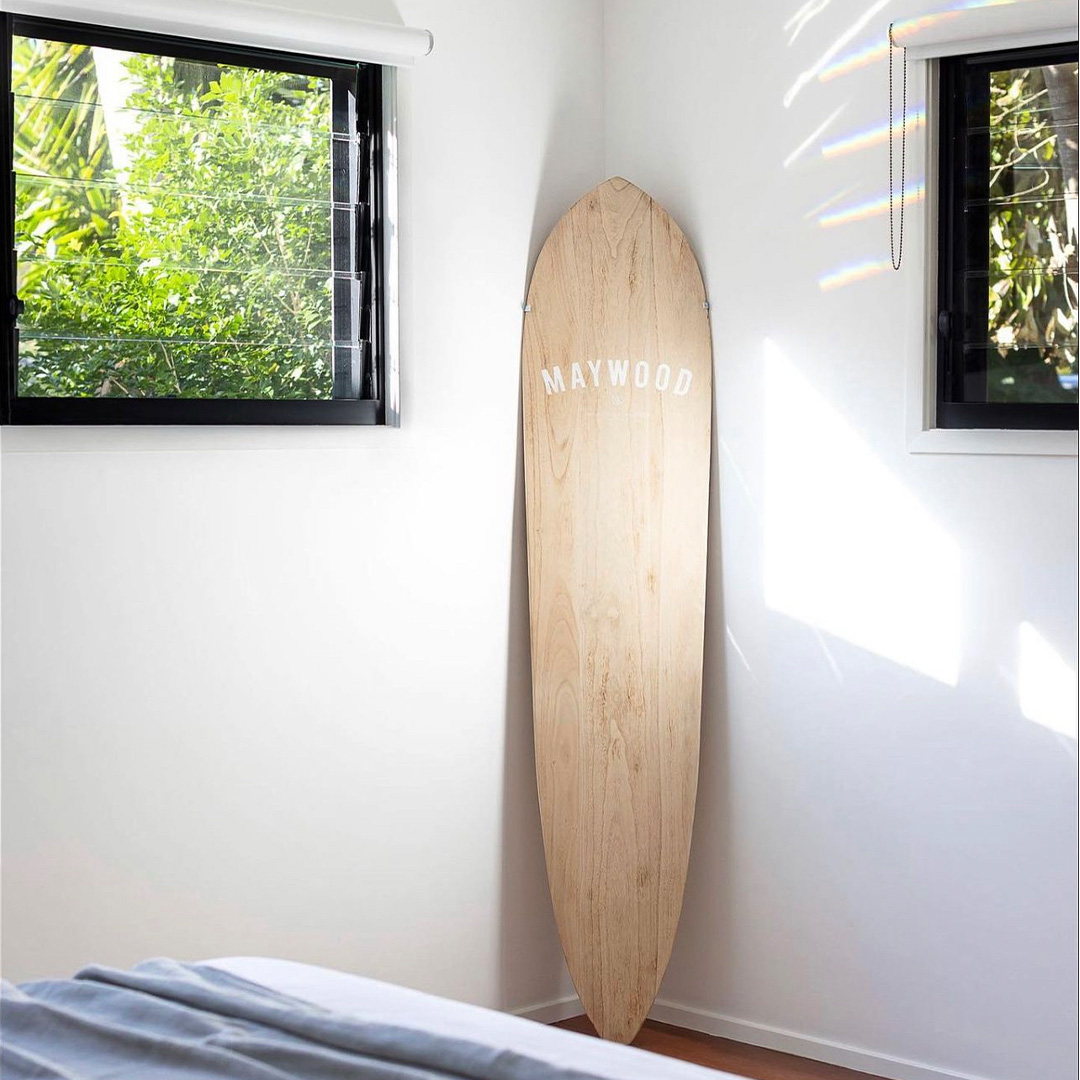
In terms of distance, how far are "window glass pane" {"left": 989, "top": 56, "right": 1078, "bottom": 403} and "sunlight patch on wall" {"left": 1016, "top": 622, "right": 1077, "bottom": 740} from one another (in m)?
0.47

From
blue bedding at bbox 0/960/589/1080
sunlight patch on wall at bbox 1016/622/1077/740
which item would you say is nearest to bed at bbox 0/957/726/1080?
blue bedding at bbox 0/960/589/1080

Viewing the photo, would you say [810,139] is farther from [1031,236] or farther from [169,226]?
[169,226]

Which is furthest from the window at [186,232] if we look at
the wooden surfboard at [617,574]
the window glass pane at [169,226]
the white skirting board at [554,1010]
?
the white skirting board at [554,1010]

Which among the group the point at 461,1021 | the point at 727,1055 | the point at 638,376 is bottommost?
the point at 727,1055

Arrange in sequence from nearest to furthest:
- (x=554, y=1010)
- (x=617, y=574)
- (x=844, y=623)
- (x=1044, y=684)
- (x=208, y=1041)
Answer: (x=208, y=1041) → (x=1044, y=684) → (x=844, y=623) → (x=617, y=574) → (x=554, y=1010)

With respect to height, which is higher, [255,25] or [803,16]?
[803,16]

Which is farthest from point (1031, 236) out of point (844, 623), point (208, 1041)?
point (208, 1041)

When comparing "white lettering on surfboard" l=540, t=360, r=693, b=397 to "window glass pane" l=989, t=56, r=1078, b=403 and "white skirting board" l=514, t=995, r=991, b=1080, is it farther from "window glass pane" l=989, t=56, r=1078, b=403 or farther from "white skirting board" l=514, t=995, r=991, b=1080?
"white skirting board" l=514, t=995, r=991, b=1080

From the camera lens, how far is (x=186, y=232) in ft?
8.70

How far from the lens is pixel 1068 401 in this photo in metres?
2.56

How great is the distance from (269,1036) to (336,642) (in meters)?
1.34

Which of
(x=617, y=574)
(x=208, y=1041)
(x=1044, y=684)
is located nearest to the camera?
(x=208, y=1041)

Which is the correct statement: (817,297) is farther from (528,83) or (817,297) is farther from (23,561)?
(23,561)

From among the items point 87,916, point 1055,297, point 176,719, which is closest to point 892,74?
point 1055,297
